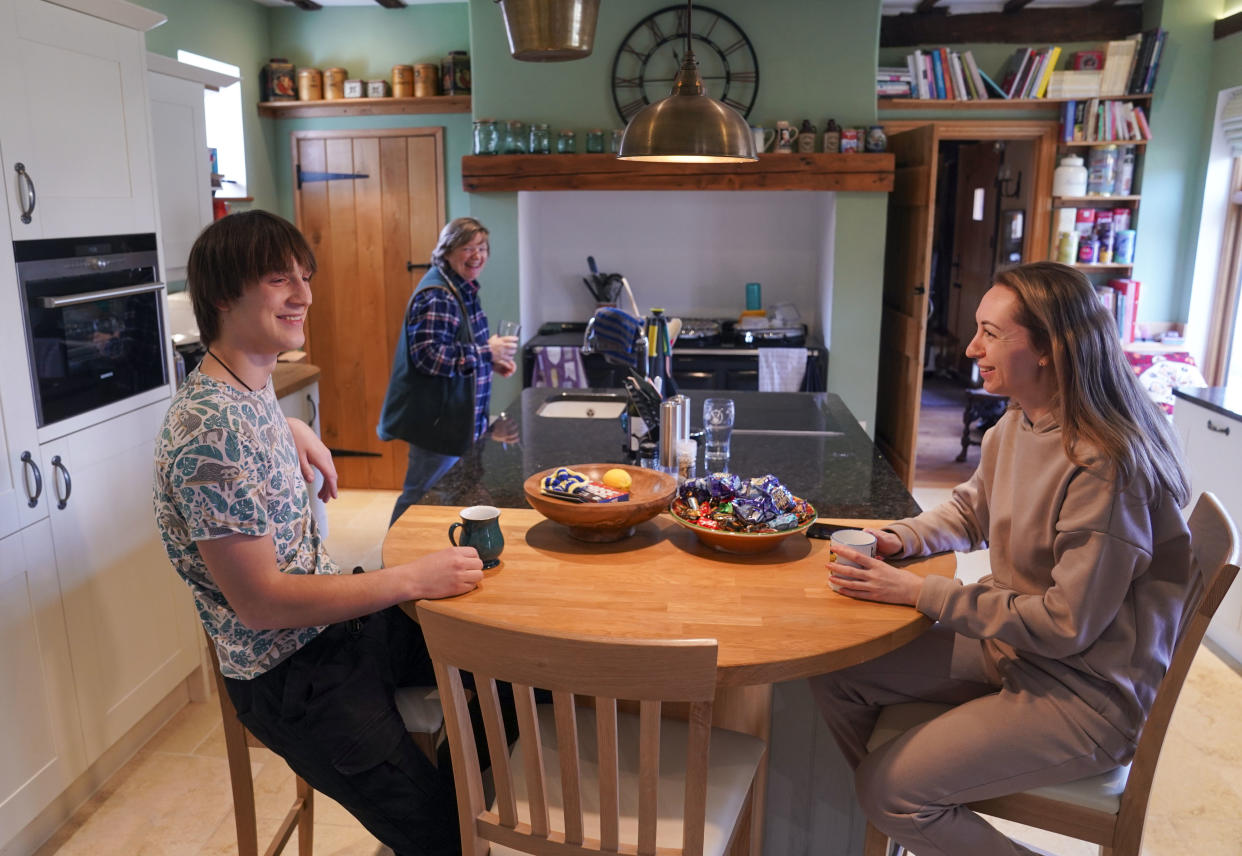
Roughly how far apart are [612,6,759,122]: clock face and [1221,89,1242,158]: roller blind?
2394mm

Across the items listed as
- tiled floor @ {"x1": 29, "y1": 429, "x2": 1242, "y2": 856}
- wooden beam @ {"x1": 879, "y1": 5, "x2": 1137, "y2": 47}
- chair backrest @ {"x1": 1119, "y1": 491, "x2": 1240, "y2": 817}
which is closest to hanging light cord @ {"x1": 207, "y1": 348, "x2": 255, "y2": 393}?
tiled floor @ {"x1": 29, "y1": 429, "x2": 1242, "y2": 856}

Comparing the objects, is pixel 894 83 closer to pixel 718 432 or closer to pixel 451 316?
pixel 451 316

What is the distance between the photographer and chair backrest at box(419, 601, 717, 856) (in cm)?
121

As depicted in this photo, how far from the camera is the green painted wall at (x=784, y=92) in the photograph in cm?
439

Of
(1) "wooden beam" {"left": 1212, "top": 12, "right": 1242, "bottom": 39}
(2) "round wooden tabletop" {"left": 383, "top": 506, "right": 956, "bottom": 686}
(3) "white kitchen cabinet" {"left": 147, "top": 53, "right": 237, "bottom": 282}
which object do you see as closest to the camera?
(2) "round wooden tabletop" {"left": 383, "top": 506, "right": 956, "bottom": 686}

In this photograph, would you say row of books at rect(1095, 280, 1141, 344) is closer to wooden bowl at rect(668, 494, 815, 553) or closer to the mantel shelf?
the mantel shelf

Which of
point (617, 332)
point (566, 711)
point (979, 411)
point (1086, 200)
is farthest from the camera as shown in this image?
point (979, 411)

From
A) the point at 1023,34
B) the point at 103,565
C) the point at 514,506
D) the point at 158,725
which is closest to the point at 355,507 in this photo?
the point at 158,725

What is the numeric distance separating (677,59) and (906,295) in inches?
63.0

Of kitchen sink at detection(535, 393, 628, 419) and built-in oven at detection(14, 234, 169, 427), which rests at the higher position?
built-in oven at detection(14, 234, 169, 427)

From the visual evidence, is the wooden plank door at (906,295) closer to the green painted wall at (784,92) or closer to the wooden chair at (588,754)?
the green painted wall at (784,92)

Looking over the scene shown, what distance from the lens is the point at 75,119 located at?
2314 mm

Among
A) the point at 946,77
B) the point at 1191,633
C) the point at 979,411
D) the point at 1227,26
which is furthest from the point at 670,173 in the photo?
the point at 1191,633

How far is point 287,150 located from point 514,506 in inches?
148
